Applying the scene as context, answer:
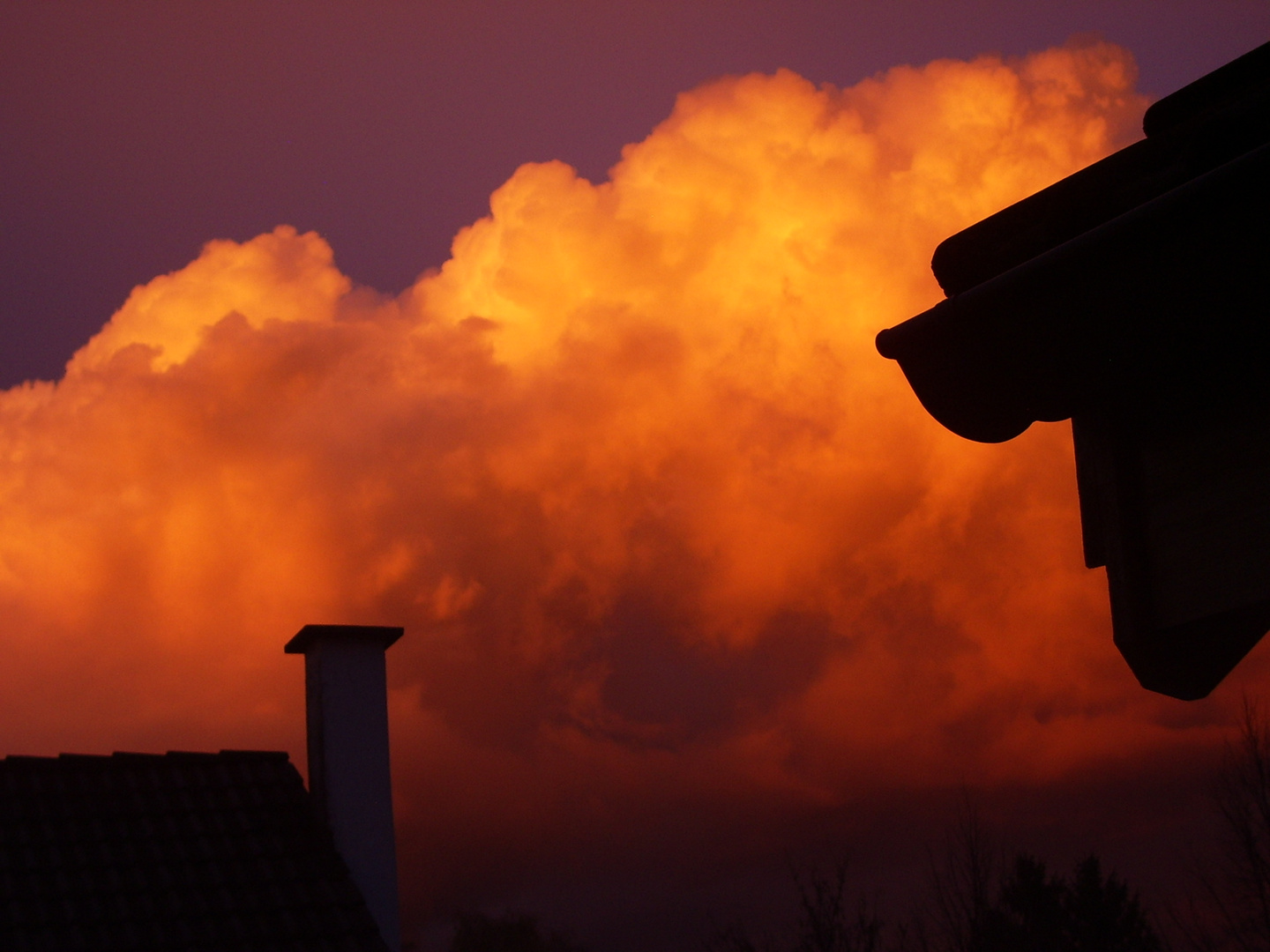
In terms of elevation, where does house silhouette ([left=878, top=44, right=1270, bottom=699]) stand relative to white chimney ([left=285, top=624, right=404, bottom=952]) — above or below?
below

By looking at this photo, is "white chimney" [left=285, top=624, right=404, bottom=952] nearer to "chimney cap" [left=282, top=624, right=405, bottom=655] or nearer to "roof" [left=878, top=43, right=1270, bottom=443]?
"chimney cap" [left=282, top=624, right=405, bottom=655]

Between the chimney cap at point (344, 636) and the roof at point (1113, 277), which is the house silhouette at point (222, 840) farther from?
the roof at point (1113, 277)

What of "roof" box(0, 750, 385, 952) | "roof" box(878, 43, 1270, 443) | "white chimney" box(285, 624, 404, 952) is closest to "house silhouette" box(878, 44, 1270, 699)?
"roof" box(878, 43, 1270, 443)

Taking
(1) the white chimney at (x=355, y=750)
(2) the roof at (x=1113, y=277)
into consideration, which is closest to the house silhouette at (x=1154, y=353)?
(2) the roof at (x=1113, y=277)

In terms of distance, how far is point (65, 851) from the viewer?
946 centimetres

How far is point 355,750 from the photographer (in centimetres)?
1105

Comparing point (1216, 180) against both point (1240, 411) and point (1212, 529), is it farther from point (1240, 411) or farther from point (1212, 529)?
point (1212, 529)

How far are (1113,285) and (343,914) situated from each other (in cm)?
952

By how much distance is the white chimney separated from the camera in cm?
1067

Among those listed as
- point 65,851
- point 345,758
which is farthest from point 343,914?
point 65,851

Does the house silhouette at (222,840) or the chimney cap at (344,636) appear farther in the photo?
the chimney cap at (344,636)

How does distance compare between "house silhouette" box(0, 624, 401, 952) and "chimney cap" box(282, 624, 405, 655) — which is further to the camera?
"chimney cap" box(282, 624, 405, 655)

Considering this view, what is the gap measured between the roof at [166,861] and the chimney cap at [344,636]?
1.33m

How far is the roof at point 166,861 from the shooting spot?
8883mm
